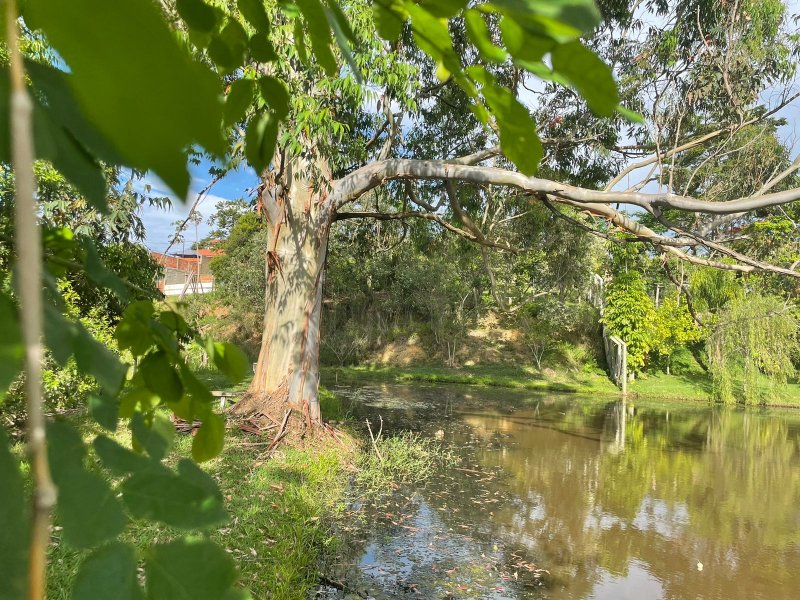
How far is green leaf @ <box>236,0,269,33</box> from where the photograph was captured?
2.11ft

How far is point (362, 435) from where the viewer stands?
7.46 m

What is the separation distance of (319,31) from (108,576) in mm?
479

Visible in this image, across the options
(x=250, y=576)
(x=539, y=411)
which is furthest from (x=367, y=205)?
(x=250, y=576)

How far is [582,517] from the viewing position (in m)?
5.68

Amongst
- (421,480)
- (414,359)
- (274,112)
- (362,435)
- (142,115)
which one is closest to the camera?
(142,115)

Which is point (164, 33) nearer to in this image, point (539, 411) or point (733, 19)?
point (733, 19)

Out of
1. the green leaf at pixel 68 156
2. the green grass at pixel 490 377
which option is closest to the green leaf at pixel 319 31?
the green leaf at pixel 68 156

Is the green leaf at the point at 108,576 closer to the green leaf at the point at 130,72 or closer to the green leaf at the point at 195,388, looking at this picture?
the green leaf at the point at 130,72

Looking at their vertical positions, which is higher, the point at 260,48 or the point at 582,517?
the point at 260,48

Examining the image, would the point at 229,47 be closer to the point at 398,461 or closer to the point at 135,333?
the point at 135,333

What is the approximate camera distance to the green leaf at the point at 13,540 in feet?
0.72

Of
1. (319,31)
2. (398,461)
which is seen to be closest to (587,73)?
(319,31)

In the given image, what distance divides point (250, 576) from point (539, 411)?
8.61 meters

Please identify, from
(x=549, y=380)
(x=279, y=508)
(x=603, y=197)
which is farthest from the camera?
(x=549, y=380)
